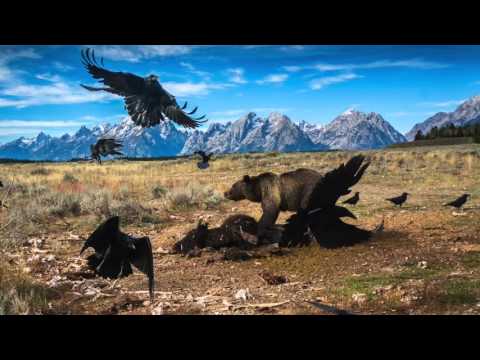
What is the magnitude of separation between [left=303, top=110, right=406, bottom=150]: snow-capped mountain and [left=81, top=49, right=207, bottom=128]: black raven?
4789 cm

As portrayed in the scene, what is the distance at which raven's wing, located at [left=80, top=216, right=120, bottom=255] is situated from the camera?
4043mm

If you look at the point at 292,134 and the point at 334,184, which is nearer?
the point at 334,184

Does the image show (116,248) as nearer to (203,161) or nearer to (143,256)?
(143,256)

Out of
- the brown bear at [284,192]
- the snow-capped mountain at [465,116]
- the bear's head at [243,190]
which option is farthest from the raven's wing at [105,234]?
the snow-capped mountain at [465,116]

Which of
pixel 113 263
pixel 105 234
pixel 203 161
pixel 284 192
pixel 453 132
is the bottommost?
pixel 113 263

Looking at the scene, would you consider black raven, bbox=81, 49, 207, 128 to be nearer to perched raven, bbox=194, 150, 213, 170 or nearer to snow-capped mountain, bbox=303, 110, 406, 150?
perched raven, bbox=194, 150, 213, 170

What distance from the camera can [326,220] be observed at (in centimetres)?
625

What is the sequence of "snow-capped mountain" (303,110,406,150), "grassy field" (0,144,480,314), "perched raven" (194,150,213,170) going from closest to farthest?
"grassy field" (0,144,480,314), "perched raven" (194,150,213,170), "snow-capped mountain" (303,110,406,150)

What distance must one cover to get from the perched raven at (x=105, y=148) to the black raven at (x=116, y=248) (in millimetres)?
820

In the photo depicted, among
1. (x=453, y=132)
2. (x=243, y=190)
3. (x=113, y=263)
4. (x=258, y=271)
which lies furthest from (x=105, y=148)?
(x=453, y=132)

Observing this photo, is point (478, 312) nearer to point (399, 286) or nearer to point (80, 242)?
point (399, 286)

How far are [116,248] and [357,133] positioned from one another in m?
78.9

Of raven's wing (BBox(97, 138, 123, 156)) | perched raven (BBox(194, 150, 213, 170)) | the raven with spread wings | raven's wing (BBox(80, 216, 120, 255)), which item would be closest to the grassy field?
the raven with spread wings

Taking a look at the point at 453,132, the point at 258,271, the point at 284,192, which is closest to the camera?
the point at 258,271
